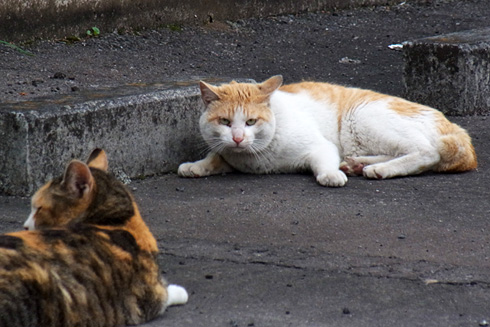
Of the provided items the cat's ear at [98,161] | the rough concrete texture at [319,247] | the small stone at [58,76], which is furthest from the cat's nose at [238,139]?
the small stone at [58,76]

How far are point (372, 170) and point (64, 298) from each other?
321 centimetres

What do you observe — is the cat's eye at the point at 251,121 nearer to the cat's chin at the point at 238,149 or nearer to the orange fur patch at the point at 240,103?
the orange fur patch at the point at 240,103

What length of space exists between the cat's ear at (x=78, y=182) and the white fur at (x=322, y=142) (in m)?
2.43

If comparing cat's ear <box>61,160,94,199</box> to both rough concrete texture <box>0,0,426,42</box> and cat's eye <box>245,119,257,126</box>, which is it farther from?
rough concrete texture <box>0,0,426,42</box>

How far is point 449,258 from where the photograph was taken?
4066 mm

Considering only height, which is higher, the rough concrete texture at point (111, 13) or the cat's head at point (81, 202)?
the rough concrete texture at point (111, 13)

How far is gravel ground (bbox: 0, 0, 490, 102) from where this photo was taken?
705 cm

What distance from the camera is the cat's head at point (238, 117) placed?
5.54m

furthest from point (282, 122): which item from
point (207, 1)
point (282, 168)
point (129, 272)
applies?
point (207, 1)

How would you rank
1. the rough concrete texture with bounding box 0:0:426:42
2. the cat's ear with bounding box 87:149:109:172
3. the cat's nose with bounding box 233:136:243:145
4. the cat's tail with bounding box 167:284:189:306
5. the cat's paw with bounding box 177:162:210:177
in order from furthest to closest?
the rough concrete texture with bounding box 0:0:426:42, the cat's paw with bounding box 177:162:210:177, the cat's nose with bounding box 233:136:243:145, the cat's ear with bounding box 87:149:109:172, the cat's tail with bounding box 167:284:189:306

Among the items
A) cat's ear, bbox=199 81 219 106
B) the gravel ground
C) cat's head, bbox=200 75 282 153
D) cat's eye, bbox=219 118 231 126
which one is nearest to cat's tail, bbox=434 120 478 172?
cat's head, bbox=200 75 282 153

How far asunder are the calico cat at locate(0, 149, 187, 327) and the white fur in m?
2.22

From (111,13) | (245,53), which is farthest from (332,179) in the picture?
(111,13)

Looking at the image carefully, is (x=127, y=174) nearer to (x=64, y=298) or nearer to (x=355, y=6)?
(x=64, y=298)
